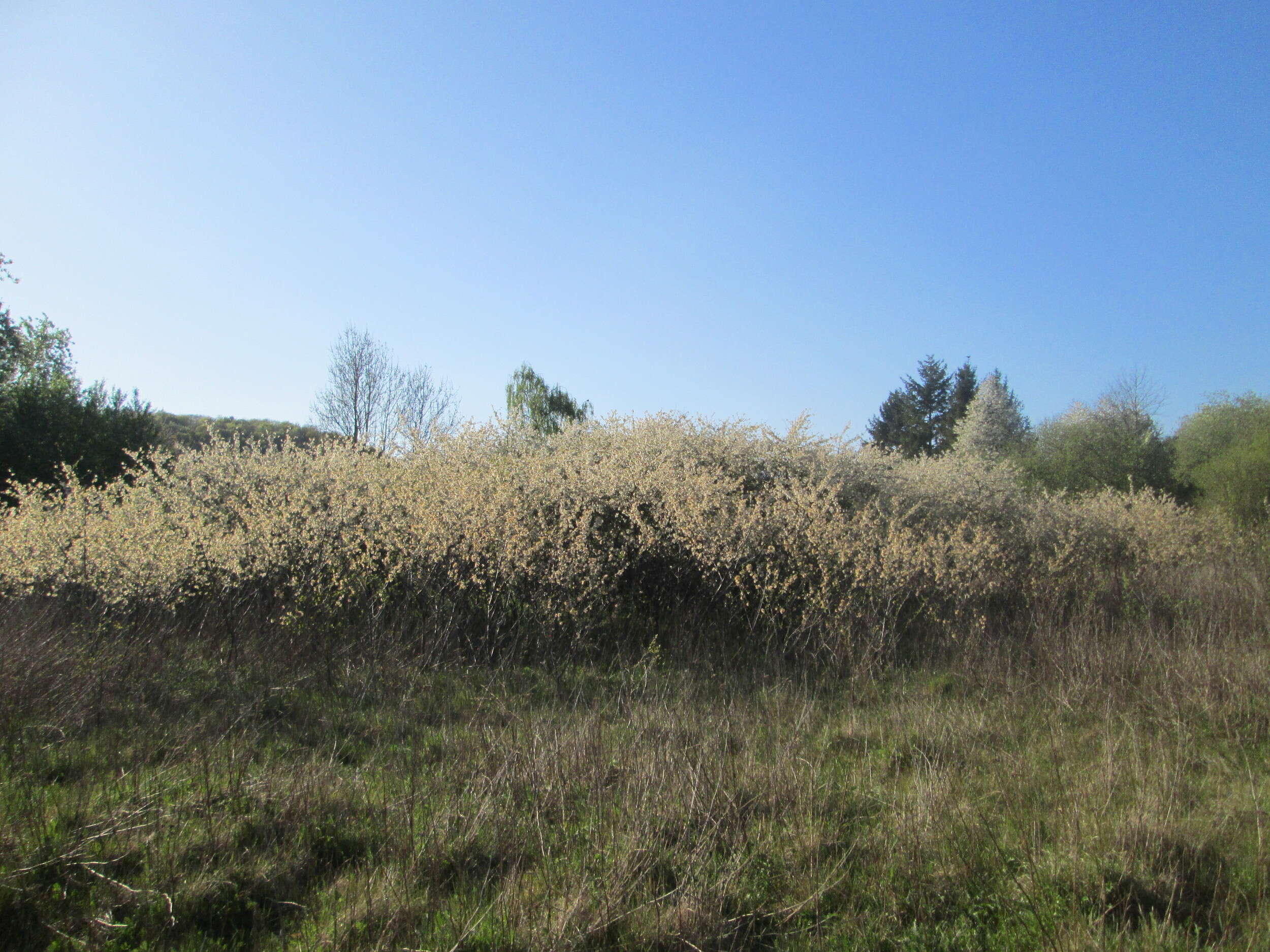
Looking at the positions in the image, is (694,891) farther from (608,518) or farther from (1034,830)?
(608,518)

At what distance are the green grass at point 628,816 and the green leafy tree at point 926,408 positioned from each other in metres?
43.0

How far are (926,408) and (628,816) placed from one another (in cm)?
4905

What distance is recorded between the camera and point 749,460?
1061 cm

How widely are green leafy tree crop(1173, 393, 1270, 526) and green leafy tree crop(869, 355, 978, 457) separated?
67.1 feet

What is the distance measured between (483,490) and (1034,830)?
621cm

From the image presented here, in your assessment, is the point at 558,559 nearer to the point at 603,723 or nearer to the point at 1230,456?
the point at 603,723

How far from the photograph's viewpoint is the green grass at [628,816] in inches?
101

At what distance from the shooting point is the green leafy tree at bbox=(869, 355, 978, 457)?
150ft

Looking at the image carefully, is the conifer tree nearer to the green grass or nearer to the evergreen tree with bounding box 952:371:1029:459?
the evergreen tree with bounding box 952:371:1029:459

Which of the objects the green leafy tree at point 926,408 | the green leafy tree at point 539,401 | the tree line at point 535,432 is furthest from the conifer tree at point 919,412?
the green leafy tree at point 539,401

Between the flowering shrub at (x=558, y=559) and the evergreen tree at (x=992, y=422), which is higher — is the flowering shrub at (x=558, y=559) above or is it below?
below

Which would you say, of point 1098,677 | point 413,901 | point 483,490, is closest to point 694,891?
point 413,901

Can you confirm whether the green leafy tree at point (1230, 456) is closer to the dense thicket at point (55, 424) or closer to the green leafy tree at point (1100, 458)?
the green leafy tree at point (1100, 458)

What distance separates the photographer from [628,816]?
3170 mm
